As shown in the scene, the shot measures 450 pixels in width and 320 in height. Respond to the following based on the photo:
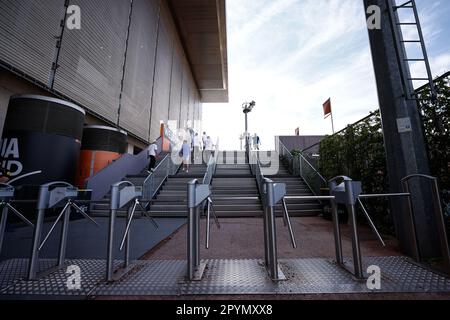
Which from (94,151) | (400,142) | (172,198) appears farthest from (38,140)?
(400,142)

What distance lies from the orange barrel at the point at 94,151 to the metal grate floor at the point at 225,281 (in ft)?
21.0

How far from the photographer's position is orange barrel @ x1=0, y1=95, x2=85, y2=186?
5637mm

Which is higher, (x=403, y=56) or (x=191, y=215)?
(x=403, y=56)

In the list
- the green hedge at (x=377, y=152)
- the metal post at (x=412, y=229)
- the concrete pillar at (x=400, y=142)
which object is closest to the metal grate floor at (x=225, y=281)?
the metal post at (x=412, y=229)

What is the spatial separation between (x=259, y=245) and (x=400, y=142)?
3.02 m

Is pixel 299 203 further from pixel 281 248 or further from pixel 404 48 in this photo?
pixel 404 48

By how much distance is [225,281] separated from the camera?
2.29 m

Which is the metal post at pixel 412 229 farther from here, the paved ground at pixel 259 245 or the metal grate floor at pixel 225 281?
the paved ground at pixel 259 245

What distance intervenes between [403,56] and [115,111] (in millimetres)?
10925

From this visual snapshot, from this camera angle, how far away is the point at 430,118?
347 cm

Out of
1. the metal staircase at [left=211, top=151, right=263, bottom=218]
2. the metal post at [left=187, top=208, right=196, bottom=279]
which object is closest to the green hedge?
the metal staircase at [left=211, top=151, right=263, bottom=218]
